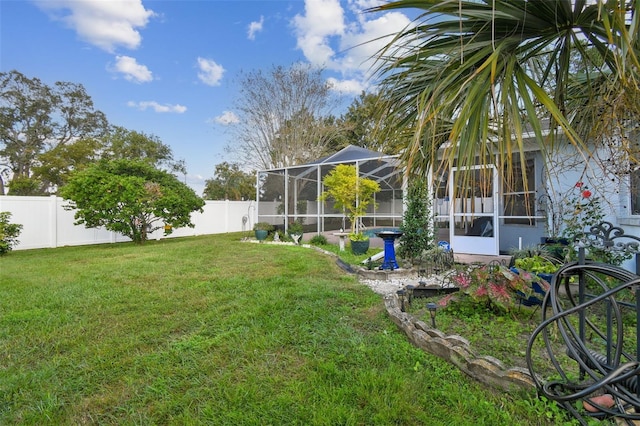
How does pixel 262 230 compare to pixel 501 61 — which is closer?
pixel 501 61

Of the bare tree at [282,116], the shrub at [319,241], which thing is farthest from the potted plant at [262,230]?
the bare tree at [282,116]

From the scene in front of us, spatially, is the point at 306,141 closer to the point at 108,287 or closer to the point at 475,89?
the point at 108,287

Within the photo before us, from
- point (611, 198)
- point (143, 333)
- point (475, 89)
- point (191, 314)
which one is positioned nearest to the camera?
point (475, 89)

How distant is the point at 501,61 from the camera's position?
1.75 meters

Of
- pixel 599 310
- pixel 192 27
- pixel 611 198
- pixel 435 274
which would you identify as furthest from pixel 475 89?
pixel 192 27

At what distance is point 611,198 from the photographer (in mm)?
4961

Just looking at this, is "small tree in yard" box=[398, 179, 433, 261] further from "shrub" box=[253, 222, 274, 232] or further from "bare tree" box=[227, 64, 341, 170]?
"bare tree" box=[227, 64, 341, 170]

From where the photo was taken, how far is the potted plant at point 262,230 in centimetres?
1064

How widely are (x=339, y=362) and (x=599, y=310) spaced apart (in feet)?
8.96

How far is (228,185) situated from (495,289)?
21.2m

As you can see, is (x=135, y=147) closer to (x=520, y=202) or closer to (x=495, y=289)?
(x=520, y=202)

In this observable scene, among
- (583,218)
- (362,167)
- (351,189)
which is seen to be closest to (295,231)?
(351,189)

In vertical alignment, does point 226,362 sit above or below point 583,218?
below

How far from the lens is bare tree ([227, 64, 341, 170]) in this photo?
17.2 m
